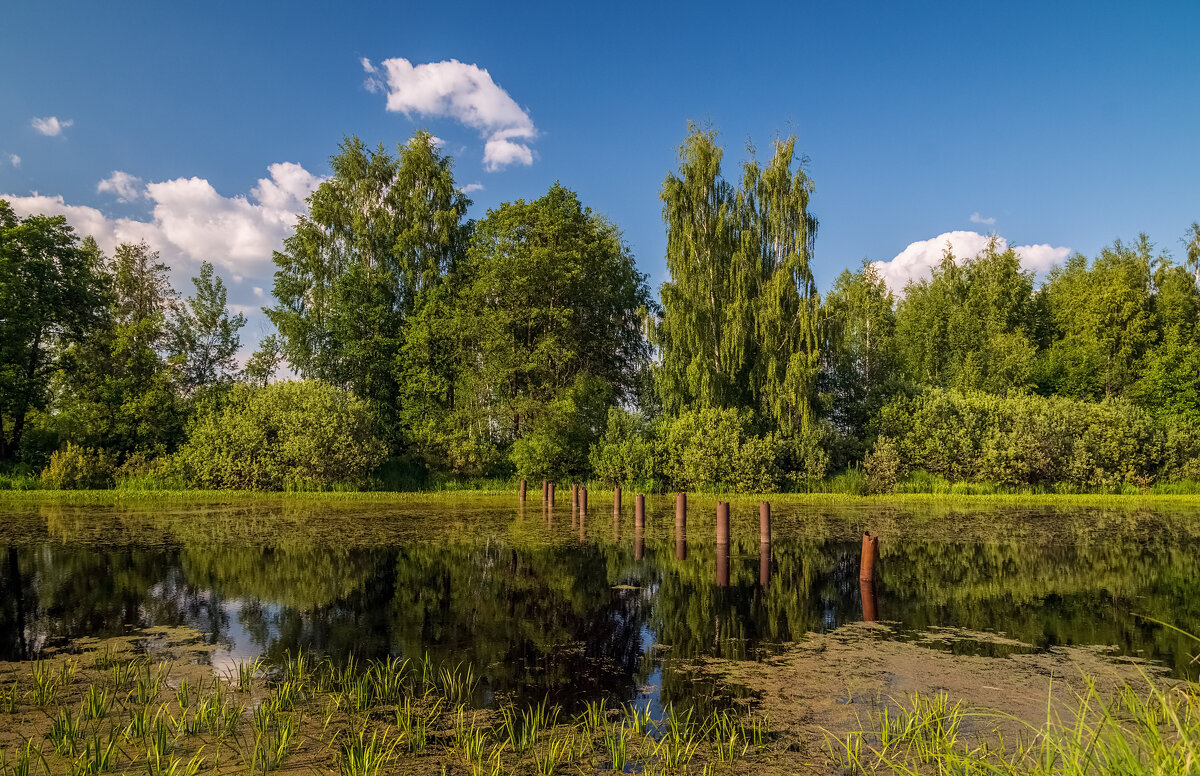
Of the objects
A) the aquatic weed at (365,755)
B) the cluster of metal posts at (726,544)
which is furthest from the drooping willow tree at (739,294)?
the aquatic weed at (365,755)

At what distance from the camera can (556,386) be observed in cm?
3662

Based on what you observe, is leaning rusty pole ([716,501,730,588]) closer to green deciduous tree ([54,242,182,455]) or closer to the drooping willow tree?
the drooping willow tree

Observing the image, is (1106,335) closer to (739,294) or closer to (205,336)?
(739,294)

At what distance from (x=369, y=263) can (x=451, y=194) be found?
638cm

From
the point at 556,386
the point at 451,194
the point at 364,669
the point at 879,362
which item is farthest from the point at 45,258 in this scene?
the point at 879,362

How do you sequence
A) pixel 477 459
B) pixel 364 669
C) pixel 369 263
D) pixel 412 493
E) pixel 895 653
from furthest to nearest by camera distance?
1. pixel 369 263
2. pixel 477 459
3. pixel 412 493
4. pixel 895 653
5. pixel 364 669

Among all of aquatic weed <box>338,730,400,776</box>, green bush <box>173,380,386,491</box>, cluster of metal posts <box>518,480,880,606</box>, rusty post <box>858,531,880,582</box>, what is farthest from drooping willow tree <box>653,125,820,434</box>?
aquatic weed <box>338,730,400,776</box>

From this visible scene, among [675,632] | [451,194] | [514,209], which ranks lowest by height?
[675,632]

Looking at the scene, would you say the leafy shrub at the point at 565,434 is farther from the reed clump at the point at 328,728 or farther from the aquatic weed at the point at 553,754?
the aquatic weed at the point at 553,754

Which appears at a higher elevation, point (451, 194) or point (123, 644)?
point (451, 194)

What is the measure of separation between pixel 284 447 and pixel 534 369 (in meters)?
12.7

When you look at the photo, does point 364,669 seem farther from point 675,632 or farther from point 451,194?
point 451,194

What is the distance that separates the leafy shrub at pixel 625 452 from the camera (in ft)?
106

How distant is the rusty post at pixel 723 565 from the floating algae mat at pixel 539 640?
76 mm
